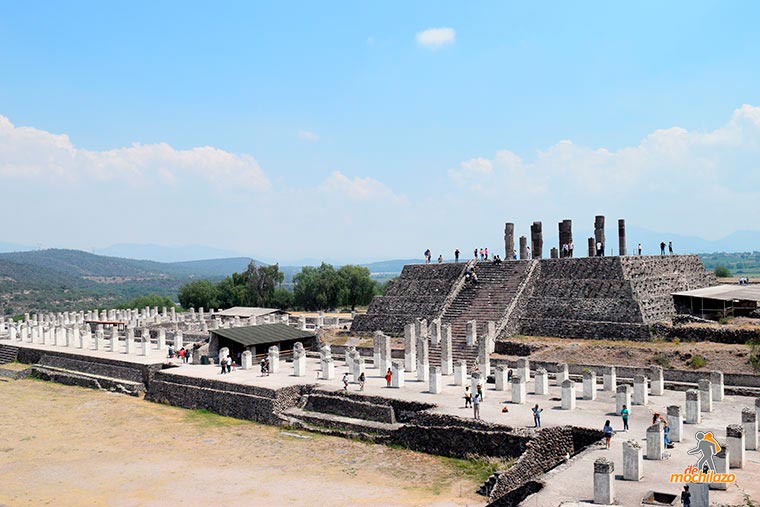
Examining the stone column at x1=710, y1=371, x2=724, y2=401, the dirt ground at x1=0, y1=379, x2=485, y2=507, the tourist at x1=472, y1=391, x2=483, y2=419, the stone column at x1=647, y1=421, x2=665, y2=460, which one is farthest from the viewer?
the stone column at x1=710, y1=371, x2=724, y2=401

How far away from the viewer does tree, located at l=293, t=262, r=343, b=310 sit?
72.2 metres

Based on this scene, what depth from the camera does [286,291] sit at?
76.7 metres

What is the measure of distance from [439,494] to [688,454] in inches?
264

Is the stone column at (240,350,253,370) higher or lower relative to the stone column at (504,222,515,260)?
lower

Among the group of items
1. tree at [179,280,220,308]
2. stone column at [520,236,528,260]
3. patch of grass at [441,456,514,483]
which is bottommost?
patch of grass at [441,456,514,483]

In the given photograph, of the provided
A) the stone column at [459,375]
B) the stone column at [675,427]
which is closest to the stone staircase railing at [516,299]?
the stone column at [459,375]

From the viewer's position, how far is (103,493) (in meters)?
19.9

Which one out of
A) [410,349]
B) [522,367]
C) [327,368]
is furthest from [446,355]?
[327,368]

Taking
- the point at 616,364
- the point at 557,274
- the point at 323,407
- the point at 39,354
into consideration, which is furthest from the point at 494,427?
the point at 39,354

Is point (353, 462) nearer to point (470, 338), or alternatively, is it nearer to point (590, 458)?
point (590, 458)

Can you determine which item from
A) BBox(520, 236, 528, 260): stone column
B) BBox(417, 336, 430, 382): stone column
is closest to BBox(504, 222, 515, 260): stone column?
BBox(520, 236, 528, 260): stone column

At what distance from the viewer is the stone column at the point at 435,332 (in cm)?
3556

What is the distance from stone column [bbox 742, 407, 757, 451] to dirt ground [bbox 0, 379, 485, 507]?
293 inches

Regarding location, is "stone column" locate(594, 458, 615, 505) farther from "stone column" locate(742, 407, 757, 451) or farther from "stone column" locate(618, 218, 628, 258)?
"stone column" locate(618, 218, 628, 258)
